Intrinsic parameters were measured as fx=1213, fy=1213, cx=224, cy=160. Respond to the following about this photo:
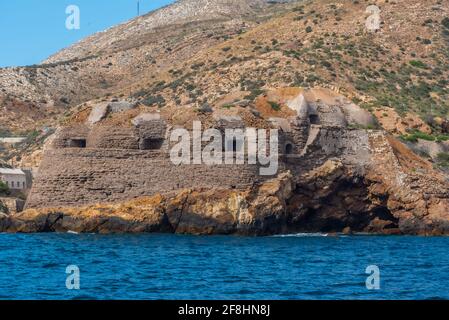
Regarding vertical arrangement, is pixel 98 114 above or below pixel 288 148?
above

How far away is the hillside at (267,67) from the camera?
76938 millimetres

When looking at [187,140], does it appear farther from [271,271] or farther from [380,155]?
[271,271]

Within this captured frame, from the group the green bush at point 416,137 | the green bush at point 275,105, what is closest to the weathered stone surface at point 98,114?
the green bush at point 275,105

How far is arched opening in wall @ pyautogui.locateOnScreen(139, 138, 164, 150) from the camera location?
47500 mm

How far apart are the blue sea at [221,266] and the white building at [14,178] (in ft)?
45.9

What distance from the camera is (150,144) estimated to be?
47.8m

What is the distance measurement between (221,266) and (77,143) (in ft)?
47.8

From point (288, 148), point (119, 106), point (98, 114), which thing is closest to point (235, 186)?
point (288, 148)

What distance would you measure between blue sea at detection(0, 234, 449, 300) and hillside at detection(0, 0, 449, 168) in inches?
676

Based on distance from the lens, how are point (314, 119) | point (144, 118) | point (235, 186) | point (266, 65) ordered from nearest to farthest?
point (235, 186)
point (144, 118)
point (314, 119)
point (266, 65)

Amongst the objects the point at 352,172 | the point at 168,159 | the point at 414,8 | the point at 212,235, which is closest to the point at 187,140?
the point at 168,159

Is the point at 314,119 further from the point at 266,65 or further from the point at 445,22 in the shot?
the point at 445,22

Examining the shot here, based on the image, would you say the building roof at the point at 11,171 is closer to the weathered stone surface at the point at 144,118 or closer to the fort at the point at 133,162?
the fort at the point at 133,162

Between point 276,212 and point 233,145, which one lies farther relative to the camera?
point 233,145
